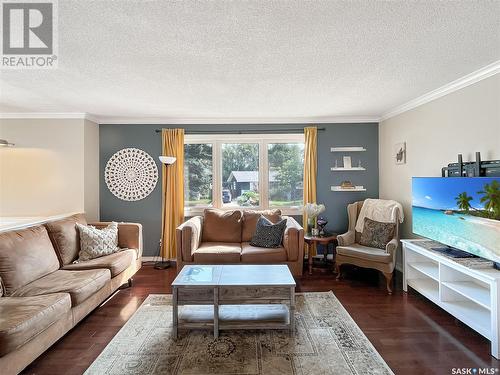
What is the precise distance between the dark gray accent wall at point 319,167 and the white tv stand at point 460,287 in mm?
1576

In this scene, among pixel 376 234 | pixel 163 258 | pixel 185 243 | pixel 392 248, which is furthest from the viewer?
pixel 163 258

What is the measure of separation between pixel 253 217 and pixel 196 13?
3128mm

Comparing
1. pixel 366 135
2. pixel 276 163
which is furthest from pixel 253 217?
pixel 366 135

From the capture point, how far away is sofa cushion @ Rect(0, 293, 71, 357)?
1.88m

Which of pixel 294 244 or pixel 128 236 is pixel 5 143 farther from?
pixel 294 244

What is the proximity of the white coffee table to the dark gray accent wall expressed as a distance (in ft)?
7.75

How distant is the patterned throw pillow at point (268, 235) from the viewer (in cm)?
399

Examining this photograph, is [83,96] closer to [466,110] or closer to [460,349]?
[466,110]

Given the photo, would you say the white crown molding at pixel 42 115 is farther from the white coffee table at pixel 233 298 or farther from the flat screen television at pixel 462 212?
the flat screen television at pixel 462 212

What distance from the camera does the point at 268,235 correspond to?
4.04m

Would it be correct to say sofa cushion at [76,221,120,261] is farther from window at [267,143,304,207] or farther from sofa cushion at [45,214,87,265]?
window at [267,143,304,207]

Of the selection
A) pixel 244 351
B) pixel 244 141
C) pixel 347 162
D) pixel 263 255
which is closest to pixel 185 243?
pixel 263 255

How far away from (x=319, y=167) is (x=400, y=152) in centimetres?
124

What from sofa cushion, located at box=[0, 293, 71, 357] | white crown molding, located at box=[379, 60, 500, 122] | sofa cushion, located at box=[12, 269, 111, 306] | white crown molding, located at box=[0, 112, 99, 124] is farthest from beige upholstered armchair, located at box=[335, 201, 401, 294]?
white crown molding, located at box=[0, 112, 99, 124]
